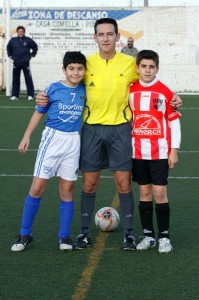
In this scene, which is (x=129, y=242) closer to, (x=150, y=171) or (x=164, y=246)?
(x=164, y=246)

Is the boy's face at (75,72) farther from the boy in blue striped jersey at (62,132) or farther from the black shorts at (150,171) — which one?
the black shorts at (150,171)

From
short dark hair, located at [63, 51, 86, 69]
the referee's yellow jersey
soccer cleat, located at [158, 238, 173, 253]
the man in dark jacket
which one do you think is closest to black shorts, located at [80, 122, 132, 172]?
the referee's yellow jersey

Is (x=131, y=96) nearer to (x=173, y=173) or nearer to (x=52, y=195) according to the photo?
(x=52, y=195)

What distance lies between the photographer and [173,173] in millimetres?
10859

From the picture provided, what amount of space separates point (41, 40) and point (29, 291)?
24581 mm

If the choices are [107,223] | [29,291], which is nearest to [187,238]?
[107,223]

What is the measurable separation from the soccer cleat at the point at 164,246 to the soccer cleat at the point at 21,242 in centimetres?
104

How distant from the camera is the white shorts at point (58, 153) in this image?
666cm

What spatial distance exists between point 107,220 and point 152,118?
125cm

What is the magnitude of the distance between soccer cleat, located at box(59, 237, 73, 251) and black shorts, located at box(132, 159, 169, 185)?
2.36ft

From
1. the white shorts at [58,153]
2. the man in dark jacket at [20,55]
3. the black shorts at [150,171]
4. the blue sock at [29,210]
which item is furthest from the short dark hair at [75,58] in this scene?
the man in dark jacket at [20,55]

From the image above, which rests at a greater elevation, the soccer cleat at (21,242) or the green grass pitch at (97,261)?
the soccer cleat at (21,242)

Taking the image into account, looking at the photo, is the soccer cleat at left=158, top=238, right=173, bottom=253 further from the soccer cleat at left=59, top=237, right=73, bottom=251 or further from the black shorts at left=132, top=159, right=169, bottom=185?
the soccer cleat at left=59, top=237, right=73, bottom=251

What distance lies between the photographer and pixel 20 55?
23578 millimetres
